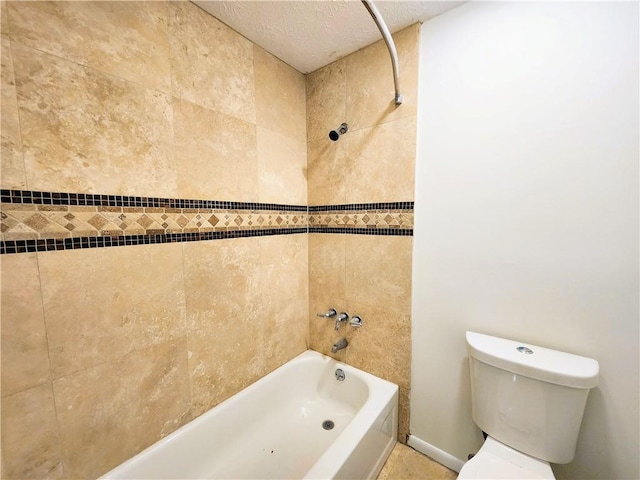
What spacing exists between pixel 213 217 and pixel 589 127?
160 cm

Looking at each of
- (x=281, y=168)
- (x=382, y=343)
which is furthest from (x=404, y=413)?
(x=281, y=168)

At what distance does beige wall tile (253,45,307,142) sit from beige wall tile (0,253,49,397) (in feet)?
3.82

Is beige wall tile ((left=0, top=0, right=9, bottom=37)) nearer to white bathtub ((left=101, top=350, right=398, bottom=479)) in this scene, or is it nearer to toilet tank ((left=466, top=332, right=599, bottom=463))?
white bathtub ((left=101, top=350, right=398, bottom=479))

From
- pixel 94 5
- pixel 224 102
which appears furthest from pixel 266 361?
pixel 94 5

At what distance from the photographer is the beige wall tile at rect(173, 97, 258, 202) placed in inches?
44.3

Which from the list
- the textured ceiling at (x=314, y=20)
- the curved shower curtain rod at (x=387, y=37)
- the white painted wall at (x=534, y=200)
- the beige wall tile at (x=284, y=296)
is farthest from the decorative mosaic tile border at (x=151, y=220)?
the textured ceiling at (x=314, y=20)

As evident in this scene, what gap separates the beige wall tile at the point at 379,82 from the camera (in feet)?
4.23

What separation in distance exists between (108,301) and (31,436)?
45 cm

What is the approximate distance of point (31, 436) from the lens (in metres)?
0.81

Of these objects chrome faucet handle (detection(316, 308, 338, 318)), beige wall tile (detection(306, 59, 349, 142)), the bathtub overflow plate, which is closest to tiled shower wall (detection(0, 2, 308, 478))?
beige wall tile (detection(306, 59, 349, 142))

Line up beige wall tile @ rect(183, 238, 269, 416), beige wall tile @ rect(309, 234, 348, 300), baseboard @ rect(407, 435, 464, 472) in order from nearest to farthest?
1. beige wall tile @ rect(183, 238, 269, 416)
2. baseboard @ rect(407, 435, 464, 472)
3. beige wall tile @ rect(309, 234, 348, 300)

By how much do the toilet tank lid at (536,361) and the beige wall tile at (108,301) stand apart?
1355 millimetres

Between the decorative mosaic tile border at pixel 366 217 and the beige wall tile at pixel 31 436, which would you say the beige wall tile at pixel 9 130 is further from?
the decorative mosaic tile border at pixel 366 217

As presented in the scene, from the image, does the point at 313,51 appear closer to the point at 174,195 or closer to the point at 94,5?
the point at 94,5
